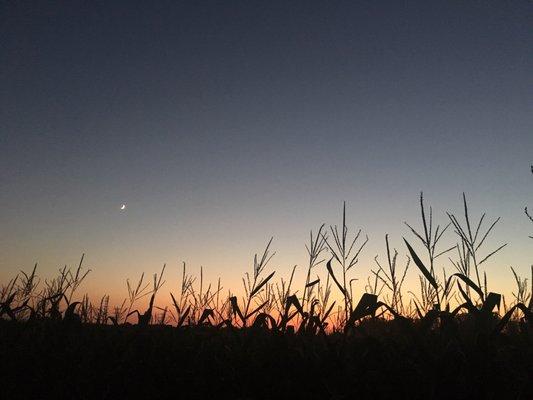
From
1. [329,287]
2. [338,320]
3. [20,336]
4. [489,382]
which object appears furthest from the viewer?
[329,287]

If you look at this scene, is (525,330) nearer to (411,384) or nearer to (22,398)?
(411,384)

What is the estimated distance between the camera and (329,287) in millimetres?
4996

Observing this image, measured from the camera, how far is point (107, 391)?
1.99 meters

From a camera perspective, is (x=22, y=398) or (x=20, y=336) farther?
(x=20, y=336)

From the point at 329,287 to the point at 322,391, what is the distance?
10.0ft

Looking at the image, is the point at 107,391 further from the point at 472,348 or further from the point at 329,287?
the point at 329,287

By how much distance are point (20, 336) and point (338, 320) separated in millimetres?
3203

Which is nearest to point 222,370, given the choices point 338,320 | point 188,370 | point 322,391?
point 188,370

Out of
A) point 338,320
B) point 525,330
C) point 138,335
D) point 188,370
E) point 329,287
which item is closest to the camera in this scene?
point 188,370

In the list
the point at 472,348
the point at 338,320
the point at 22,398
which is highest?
the point at 338,320

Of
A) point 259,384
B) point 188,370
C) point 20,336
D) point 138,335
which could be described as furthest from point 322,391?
point 20,336

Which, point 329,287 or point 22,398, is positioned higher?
point 329,287

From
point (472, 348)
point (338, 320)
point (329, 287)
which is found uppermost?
point (329, 287)

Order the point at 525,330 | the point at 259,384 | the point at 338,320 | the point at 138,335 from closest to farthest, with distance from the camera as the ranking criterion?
1. the point at 259,384
2. the point at 525,330
3. the point at 138,335
4. the point at 338,320
